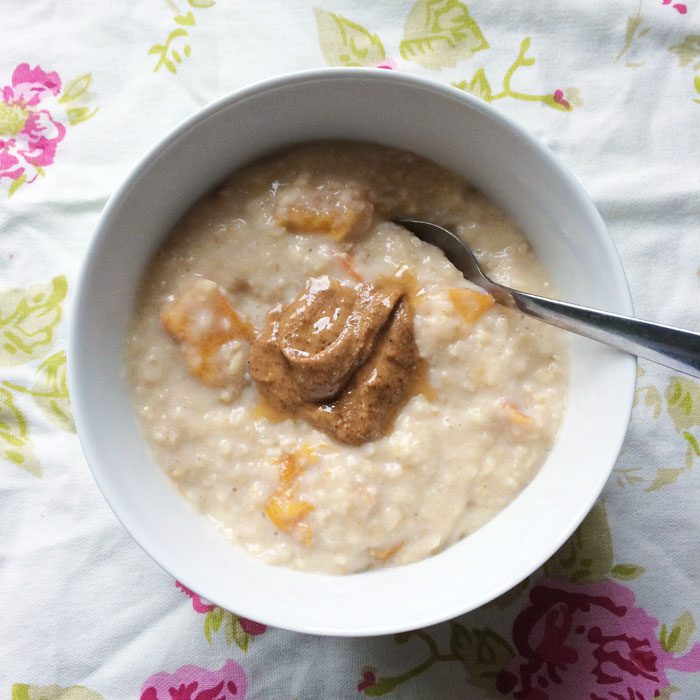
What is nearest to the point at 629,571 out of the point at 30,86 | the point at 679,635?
the point at 679,635

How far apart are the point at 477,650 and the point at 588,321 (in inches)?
41.1

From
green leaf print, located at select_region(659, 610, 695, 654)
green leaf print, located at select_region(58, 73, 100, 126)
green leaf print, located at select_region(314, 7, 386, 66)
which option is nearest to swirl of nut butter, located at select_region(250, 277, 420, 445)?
green leaf print, located at select_region(314, 7, 386, 66)

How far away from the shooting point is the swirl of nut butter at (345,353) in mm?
1881

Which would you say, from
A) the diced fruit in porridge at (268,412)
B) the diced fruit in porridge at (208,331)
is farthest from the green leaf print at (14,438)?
the diced fruit in porridge at (268,412)

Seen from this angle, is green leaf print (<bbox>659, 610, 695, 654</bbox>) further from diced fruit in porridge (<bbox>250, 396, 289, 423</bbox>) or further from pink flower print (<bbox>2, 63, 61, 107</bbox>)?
pink flower print (<bbox>2, 63, 61, 107</bbox>)

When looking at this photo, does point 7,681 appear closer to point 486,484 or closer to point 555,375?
point 486,484

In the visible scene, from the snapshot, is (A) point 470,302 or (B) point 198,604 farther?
(B) point 198,604

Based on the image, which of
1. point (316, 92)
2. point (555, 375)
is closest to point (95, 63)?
point (316, 92)

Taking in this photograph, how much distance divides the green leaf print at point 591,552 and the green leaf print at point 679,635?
0.80 ft

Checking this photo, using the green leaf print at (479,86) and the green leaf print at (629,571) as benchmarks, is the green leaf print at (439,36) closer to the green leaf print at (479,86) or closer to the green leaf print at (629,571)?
the green leaf print at (479,86)

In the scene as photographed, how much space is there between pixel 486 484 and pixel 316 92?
105 centimetres

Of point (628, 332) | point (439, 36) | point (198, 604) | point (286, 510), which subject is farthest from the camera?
point (439, 36)

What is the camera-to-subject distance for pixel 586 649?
2.13 meters

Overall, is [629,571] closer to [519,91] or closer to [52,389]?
[519,91]
